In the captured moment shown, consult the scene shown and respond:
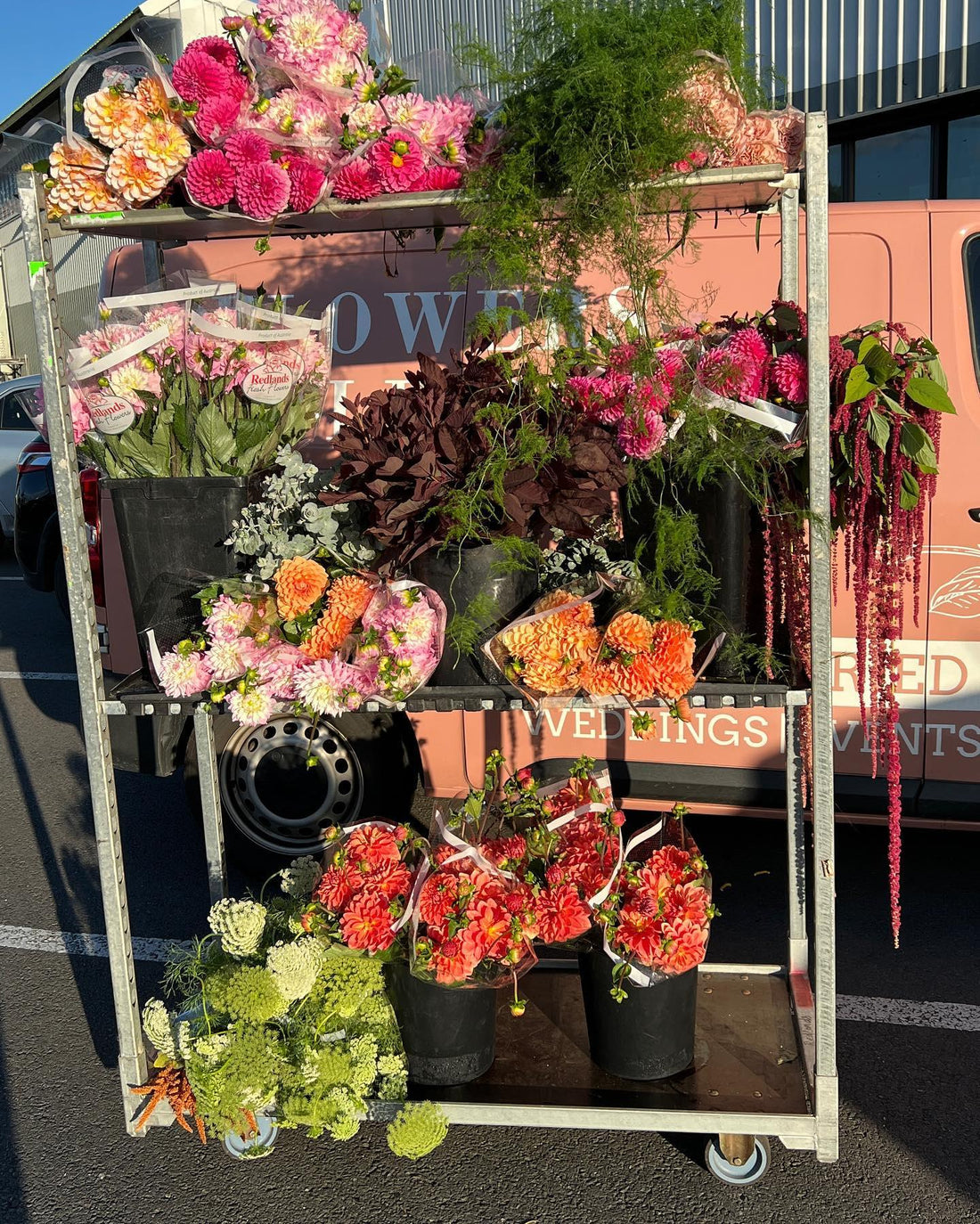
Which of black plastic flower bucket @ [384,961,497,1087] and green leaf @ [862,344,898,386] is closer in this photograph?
green leaf @ [862,344,898,386]

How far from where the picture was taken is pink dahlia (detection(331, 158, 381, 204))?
87.3 inches

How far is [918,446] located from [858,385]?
6.5 inches

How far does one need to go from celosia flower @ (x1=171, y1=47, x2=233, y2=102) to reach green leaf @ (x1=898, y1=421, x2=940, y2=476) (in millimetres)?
1505

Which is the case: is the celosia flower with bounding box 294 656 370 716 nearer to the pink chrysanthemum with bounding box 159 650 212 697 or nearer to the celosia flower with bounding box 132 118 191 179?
the pink chrysanthemum with bounding box 159 650 212 697

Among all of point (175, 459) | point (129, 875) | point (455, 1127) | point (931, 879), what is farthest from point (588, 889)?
point (129, 875)

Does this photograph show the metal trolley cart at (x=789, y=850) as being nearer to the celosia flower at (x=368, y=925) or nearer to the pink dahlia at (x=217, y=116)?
the pink dahlia at (x=217, y=116)

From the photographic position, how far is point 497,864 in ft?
8.41

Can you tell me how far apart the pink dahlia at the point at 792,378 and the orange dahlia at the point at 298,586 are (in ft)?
3.33

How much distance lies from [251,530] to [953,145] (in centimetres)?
697

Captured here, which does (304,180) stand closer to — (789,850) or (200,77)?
(200,77)

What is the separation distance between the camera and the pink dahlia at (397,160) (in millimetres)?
2195

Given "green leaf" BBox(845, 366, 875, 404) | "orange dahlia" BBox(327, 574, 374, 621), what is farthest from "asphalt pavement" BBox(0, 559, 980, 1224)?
"green leaf" BBox(845, 366, 875, 404)

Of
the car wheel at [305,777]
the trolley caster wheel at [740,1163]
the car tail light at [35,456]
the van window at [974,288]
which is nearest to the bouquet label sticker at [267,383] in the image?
the car wheel at [305,777]

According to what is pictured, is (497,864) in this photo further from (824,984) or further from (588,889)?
(824,984)
